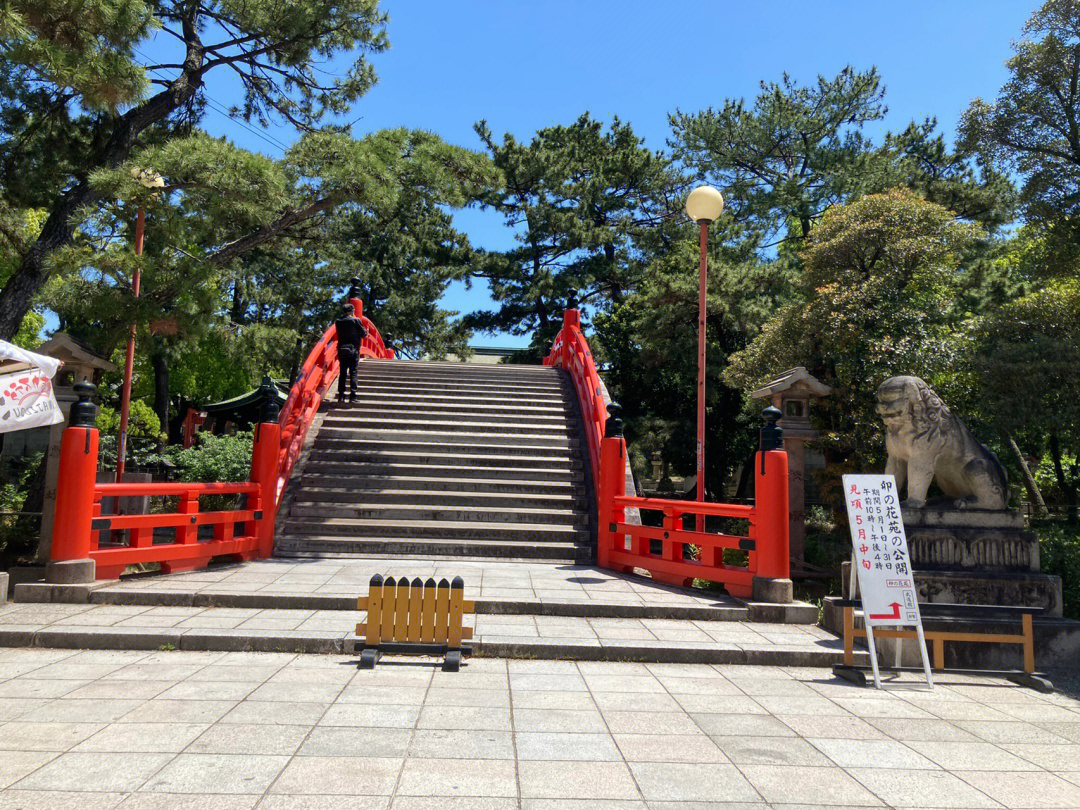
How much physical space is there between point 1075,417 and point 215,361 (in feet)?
74.4

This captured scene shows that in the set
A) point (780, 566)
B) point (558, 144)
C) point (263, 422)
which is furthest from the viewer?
point (558, 144)

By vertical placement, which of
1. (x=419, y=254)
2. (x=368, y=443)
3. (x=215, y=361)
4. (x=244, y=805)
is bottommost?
(x=244, y=805)

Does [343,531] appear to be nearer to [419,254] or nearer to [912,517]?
[912,517]

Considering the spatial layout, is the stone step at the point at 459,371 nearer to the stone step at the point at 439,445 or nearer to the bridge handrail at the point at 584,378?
the bridge handrail at the point at 584,378

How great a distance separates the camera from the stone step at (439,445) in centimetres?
1142

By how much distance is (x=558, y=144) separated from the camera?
25.7 meters

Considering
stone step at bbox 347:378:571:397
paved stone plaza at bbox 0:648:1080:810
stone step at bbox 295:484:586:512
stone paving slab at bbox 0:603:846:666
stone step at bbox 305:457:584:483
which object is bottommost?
paved stone plaza at bbox 0:648:1080:810

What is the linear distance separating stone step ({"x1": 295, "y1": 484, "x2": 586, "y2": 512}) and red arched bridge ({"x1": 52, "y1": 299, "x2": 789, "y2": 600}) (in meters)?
0.02

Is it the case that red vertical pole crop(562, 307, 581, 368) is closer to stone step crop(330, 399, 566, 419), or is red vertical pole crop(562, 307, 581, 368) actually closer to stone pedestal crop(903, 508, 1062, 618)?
stone step crop(330, 399, 566, 419)

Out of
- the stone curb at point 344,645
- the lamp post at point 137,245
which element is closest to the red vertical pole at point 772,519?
the stone curb at point 344,645

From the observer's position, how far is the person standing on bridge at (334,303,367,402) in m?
12.7

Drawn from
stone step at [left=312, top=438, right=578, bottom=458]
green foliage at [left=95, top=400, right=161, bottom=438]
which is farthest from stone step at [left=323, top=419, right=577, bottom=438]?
green foliage at [left=95, top=400, right=161, bottom=438]

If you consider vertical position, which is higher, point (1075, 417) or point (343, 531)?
point (1075, 417)

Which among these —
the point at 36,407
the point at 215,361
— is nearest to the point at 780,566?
the point at 36,407
